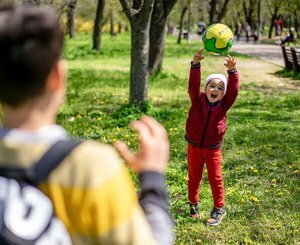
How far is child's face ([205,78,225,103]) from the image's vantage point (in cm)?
509

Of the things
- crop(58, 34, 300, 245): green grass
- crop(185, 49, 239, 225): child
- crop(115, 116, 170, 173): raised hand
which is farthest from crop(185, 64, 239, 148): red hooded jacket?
crop(115, 116, 170, 173): raised hand

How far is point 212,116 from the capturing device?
16.9ft

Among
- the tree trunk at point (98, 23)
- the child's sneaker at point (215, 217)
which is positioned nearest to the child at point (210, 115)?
the child's sneaker at point (215, 217)

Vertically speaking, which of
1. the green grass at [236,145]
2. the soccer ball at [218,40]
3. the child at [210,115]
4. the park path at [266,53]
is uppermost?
the soccer ball at [218,40]

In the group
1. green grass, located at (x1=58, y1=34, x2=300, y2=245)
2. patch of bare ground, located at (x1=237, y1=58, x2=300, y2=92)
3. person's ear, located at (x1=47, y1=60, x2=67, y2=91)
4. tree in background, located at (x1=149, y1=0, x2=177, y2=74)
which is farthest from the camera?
tree in background, located at (x1=149, y1=0, x2=177, y2=74)

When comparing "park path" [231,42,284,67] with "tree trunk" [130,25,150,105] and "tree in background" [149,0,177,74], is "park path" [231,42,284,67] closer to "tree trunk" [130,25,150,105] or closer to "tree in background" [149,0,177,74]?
"tree in background" [149,0,177,74]

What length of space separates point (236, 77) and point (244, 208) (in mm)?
1554

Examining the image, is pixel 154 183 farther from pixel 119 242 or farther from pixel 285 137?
pixel 285 137

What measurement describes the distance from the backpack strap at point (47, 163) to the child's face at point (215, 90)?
3711 mm

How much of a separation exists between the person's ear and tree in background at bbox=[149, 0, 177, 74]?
14.4m

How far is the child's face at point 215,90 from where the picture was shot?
5.09 m

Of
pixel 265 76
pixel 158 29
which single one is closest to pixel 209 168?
pixel 158 29

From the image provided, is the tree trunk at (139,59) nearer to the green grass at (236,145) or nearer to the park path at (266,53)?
the green grass at (236,145)

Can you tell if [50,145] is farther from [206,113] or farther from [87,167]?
[206,113]
